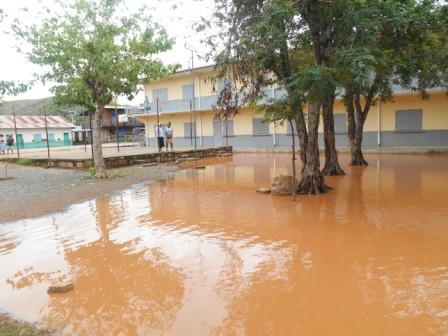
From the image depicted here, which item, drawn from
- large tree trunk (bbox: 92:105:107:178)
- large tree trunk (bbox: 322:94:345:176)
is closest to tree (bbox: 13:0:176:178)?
large tree trunk (bbox: 92:105:107:178)

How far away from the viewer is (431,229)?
6.59 m

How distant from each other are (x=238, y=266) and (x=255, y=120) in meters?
22.3

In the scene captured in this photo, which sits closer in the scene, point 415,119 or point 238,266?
point 238,266

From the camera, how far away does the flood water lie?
386cm

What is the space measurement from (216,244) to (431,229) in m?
3.53

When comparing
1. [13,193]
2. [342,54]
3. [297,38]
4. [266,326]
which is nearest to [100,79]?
[13,193]

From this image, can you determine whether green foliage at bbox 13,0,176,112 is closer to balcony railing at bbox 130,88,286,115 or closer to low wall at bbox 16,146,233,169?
low wall at bbox 16,146,233,169

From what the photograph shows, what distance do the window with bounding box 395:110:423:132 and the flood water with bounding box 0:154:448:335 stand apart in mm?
13000

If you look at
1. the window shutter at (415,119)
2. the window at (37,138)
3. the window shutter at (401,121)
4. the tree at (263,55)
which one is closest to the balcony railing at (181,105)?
the window shutter at (401,121)

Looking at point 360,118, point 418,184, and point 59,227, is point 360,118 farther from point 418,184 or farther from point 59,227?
point 59,227

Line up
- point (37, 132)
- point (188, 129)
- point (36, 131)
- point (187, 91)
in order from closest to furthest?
point (187, 91)
point (188, 129)
point (36, 131)
point (37, 132)

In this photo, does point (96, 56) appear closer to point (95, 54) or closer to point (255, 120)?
point (95, 54)

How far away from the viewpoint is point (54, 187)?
40.3 ft

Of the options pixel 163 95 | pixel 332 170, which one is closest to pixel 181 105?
pixel 163 95
